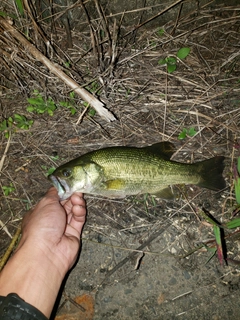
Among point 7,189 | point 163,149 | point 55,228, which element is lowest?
point 55,228

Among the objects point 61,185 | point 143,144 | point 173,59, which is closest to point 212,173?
point 143,144

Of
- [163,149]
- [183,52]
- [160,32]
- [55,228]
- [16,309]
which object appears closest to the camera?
[16,309]

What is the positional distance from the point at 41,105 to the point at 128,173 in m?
1.86

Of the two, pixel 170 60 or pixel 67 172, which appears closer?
pixel 67 172

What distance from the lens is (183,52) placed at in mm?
4250

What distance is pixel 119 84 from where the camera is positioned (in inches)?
160

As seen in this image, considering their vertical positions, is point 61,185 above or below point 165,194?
above

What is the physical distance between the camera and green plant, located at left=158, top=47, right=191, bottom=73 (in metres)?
4.19

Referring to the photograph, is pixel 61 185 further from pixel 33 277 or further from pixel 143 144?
pixel 143 144

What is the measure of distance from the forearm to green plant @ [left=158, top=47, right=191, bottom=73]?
324cm

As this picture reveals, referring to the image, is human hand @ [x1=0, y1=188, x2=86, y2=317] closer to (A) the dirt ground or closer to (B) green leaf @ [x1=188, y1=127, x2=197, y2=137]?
(A) the dirt ground

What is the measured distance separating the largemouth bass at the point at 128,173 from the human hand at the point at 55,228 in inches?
9.6

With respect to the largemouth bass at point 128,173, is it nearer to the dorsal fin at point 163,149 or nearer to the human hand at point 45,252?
the dorsal fin at point 163,149

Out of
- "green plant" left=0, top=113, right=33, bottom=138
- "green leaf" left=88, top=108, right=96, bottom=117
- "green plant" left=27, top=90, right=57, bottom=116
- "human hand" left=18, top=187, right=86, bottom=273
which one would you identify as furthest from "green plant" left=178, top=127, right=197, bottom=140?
"green plant" left=0, top=113, right=33, bottom=138
